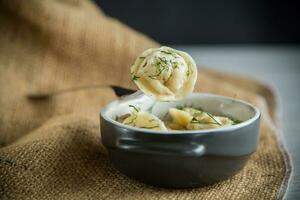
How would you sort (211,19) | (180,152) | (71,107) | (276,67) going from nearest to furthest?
(180,152), (71,107), (276,67), (211,19)

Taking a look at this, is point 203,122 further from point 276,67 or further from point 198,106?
point 276,67

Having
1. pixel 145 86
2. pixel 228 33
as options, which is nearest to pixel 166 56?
pixel 145 86

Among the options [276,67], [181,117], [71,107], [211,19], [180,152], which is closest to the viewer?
[180,152]

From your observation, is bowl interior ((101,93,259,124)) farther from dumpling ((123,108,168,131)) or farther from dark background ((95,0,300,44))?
dark background ((95,0,300,44))

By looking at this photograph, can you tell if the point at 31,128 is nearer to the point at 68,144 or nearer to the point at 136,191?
Result: the point at 68,144

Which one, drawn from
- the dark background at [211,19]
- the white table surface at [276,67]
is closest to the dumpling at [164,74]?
the white table surface at [276,67]

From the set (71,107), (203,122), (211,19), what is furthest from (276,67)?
(203,122)
